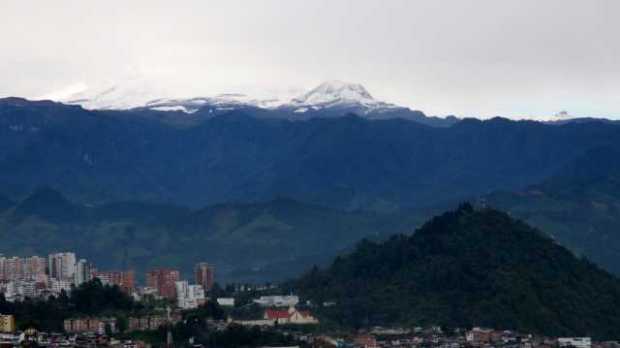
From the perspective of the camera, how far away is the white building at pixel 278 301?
11656 centimetres

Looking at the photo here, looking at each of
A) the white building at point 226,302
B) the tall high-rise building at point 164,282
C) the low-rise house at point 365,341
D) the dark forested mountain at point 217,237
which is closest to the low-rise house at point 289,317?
the white building at point 226,302

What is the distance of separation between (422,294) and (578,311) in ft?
22.2

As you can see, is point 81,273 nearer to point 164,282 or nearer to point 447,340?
point 164,282

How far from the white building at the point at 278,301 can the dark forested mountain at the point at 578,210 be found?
44.2 m

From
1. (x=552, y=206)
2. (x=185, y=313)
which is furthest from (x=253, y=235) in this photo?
(x=185, y=313)

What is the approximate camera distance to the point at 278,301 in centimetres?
11756

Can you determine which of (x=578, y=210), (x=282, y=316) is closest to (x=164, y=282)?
(x=282, y=316)

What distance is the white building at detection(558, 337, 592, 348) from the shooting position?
105625mm

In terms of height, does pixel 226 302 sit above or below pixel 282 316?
above

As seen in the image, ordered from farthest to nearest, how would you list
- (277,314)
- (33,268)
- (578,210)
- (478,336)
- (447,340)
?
(578,210) < (33,268) < (277,314) < (478,336) < (447,340)

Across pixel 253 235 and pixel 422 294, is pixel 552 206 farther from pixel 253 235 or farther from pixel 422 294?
pixel 422 294

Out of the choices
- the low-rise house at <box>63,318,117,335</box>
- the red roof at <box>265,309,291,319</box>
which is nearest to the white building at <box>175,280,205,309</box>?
the red roof at <box>265,309,291,319</box>

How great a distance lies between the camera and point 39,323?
100062 millimetres

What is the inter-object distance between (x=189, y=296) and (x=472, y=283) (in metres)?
12.1
